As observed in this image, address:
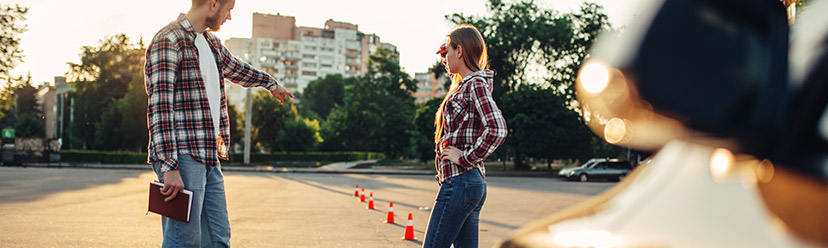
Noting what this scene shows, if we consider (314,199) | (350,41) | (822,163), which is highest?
(350,41)

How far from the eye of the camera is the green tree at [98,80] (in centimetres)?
5306

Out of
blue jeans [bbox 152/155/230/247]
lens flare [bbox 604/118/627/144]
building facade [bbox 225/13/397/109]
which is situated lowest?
blue jeans [bbox 152/155/230/247]

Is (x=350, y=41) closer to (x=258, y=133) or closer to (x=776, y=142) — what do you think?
(x=258, y=133)

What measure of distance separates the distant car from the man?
1142 inches

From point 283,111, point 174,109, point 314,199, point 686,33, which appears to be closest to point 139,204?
point 314,199

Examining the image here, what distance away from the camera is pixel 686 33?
60 centimetres

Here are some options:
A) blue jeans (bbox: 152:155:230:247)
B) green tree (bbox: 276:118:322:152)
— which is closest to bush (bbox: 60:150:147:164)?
green tree (bbox: 276:118:322:152)

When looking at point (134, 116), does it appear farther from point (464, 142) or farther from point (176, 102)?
point (464, 142)

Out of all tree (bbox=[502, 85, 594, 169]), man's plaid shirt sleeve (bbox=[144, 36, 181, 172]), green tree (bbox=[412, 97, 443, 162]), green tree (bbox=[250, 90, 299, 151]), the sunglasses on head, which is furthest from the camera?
green tree (bbox=[250, 90, 299, 151])

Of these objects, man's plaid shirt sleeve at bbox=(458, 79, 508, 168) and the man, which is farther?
man's plaid shirt sleeve at bbox=(458, 79, 508, 168)

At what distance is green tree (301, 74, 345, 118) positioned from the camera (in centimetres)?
9412

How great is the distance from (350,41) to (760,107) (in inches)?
5257

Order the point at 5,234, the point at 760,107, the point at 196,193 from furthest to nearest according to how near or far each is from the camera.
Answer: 1. the point at 5,234
2. the point at 196,193
3. the point at 760,107

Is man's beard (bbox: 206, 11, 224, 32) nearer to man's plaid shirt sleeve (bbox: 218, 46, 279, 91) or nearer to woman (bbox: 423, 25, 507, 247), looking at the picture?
man's plaid shirt sleeve (bbox: 218, 46, 279, 91)
